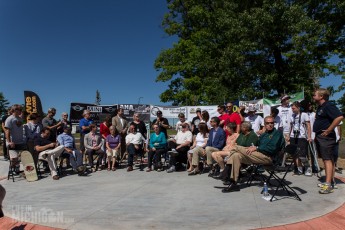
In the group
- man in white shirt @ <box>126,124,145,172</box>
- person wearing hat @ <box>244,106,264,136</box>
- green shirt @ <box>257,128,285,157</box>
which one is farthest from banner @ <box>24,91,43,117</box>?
green shirt @ <box>257,128,285,157</box>

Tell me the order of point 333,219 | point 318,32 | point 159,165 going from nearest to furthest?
point 333,219
point 159,165
point 318,32

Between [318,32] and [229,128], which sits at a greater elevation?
[318,32]

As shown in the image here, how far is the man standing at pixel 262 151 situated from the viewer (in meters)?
5.03

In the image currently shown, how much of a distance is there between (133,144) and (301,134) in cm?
439

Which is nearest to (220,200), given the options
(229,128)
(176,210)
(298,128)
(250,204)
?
(250,204)

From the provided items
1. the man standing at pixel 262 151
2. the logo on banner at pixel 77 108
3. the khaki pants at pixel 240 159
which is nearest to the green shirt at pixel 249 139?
the man standing at pixel 262 151

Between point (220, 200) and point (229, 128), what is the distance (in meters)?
2.29

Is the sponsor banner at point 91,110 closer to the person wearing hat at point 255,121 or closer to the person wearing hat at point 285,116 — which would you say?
the person wearing hat at point 255,121

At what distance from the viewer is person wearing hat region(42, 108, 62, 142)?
335 inches

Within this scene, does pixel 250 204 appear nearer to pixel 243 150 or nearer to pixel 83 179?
pixel 243 150

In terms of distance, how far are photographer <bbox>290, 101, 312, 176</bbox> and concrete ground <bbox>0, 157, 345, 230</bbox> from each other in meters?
0.41

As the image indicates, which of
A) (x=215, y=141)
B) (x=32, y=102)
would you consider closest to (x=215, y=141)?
(x=215, y=141)

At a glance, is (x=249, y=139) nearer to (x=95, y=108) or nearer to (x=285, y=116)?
(x=285, y=116)

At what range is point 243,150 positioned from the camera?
5.25m
